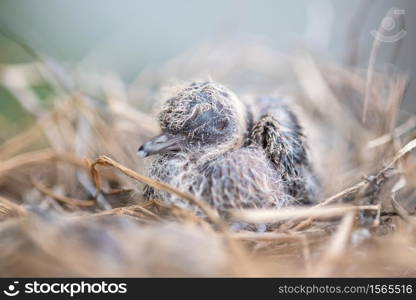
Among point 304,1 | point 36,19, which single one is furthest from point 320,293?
point 304,1

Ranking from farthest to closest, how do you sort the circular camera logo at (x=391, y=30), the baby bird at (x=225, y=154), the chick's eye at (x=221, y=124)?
1. the circular camera logo at (x=391, y=30)
2. the chick's eye at (x=221, y=124)
3. the baby bird at (x=225, y=154)

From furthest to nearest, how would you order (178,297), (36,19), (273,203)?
1. (36,19)
2. (273,203)
3. (178,297)

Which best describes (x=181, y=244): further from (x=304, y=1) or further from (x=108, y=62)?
(x=304, y=1)

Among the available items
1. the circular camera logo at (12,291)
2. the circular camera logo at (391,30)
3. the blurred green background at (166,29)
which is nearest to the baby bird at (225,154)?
the circular camera logo at (12,291)

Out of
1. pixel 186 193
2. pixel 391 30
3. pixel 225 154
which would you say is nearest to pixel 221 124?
pixel 225 154

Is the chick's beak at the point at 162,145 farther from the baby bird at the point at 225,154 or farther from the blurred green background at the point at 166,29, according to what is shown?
the blurred green background at the point at 166,29

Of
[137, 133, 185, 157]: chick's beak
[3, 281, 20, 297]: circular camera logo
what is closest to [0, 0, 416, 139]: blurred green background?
[137, 133, 185, 157]: chick's beak

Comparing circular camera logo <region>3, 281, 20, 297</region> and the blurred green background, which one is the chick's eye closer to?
circular camera logo <region>3, 281, 20, 297</region>
